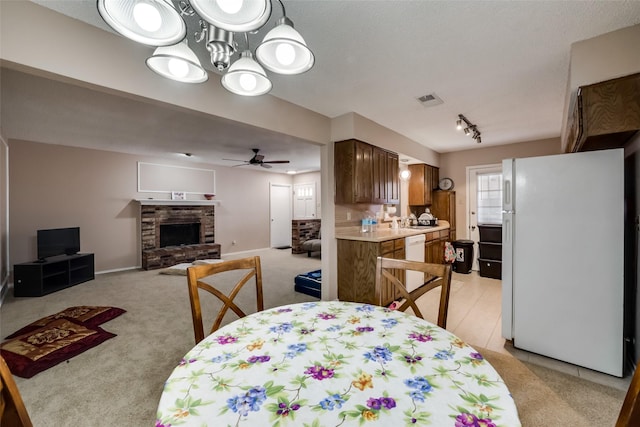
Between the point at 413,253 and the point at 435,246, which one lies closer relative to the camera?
the point at 413,253

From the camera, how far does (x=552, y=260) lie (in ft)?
7.34

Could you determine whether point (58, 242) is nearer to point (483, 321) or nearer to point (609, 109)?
point (483, 321)

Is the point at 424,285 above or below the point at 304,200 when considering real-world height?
below

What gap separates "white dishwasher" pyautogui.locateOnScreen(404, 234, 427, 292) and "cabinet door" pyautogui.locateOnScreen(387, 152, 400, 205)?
74 centimetres

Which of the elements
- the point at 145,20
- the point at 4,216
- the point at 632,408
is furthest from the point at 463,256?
the point at 4,216

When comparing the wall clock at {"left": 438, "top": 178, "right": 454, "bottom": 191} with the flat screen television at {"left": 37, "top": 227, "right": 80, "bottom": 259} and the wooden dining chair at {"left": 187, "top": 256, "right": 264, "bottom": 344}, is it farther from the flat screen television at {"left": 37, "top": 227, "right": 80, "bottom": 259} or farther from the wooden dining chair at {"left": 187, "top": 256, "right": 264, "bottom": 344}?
the flat screen television at {"left": 37, "top": 227, "right": 80, "bottom": 259}

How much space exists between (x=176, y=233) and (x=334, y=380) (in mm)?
6714

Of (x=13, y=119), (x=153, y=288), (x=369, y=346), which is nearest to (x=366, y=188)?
(x=369, y=346)

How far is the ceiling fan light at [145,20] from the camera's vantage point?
3.07ft

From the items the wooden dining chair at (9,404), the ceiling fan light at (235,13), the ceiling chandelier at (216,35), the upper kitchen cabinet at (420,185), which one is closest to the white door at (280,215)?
the upper kitchen cabinet at (420,185)

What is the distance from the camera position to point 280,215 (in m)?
8.73

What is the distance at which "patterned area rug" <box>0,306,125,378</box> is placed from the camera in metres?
2.20

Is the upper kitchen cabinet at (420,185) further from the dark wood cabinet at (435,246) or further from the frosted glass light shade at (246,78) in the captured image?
the frosted glass light shade at (246,78)

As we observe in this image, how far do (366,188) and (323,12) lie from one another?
2285 mm
